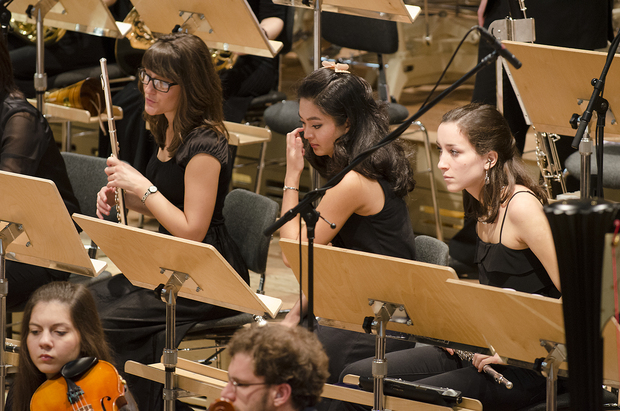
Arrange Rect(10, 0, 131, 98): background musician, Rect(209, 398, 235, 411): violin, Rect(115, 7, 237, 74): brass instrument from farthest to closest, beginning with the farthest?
Rect(10, 0, 131, 98): background musician
Rect(115, 7, 237, 74): brass instrument
Rect(209, 398, 235, 411): violin

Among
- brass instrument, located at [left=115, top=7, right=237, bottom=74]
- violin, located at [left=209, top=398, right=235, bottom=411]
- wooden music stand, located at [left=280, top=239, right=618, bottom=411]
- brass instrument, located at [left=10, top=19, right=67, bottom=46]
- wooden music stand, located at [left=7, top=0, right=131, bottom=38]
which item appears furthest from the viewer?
brass instrument, located at [left=10, top=19, right=67, bottom=46]

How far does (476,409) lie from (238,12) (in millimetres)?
1738

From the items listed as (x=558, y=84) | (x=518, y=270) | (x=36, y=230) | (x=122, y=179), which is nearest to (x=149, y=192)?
(x=122, y=179)

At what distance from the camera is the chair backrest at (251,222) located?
8.74 ft

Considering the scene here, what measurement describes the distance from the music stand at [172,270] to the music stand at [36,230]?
64mm

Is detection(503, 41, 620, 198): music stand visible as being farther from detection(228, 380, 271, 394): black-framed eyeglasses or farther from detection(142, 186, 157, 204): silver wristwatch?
detection(228, 380, 271, 394): black-framed eyeglasses

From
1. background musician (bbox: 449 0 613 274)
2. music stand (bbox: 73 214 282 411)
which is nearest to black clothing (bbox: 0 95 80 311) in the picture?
music stand (bbox: 73 214 282 411)

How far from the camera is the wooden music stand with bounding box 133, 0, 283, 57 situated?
3029 millimetres

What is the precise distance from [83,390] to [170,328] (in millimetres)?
298

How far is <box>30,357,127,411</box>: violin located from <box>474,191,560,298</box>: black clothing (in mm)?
997

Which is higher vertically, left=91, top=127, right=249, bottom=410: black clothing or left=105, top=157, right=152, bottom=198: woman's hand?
left=105, top=157, right=152, bottom=198: woman's hand

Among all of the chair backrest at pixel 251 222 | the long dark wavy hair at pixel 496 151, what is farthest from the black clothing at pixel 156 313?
the long dark wavy hair at pixel 496 151

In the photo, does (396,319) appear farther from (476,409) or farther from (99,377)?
(99,377)

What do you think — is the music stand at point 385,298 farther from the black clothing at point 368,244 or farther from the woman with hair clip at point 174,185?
the woman with hair clip at point 174,185
